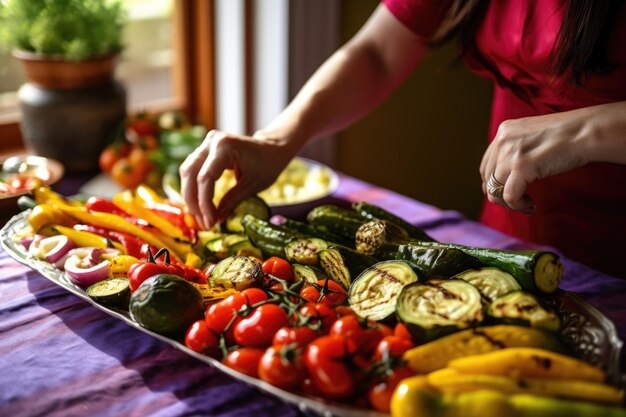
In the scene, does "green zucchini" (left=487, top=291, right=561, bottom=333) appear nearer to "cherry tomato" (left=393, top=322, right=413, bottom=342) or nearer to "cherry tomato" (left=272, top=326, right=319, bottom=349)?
"cherry tomato" (left=393, top=322, right=413, bottom=342)

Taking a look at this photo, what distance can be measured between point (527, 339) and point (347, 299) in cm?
26

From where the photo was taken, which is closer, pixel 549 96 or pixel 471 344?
pixel 471 344

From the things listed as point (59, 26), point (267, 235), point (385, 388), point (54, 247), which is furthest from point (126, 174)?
point (385, 388)

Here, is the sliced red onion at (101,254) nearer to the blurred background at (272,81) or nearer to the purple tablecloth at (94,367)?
the purple tablecloth at (94,367)

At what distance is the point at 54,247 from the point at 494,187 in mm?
717

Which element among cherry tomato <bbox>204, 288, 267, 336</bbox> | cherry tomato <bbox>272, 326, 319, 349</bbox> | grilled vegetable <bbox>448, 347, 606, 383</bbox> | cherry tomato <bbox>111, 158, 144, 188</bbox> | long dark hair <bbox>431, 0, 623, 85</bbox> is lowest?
cherry tomato <bbox>111, 158, 144, 188</bbox>

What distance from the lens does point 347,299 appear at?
970 millimetres

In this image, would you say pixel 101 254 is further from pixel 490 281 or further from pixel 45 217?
pixel 490 281

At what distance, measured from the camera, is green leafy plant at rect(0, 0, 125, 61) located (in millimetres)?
1785

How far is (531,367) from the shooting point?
2.43 ft

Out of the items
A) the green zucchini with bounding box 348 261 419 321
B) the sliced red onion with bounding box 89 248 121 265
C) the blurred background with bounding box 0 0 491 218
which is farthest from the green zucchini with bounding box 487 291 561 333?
the blurred background with bounding box 0 0 491 218

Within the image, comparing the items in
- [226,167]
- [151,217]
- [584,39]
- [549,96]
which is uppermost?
[584,39]

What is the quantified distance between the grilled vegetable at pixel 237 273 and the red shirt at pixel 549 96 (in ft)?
2.09

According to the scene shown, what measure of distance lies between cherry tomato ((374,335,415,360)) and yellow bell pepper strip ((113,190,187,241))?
1.82 ft
